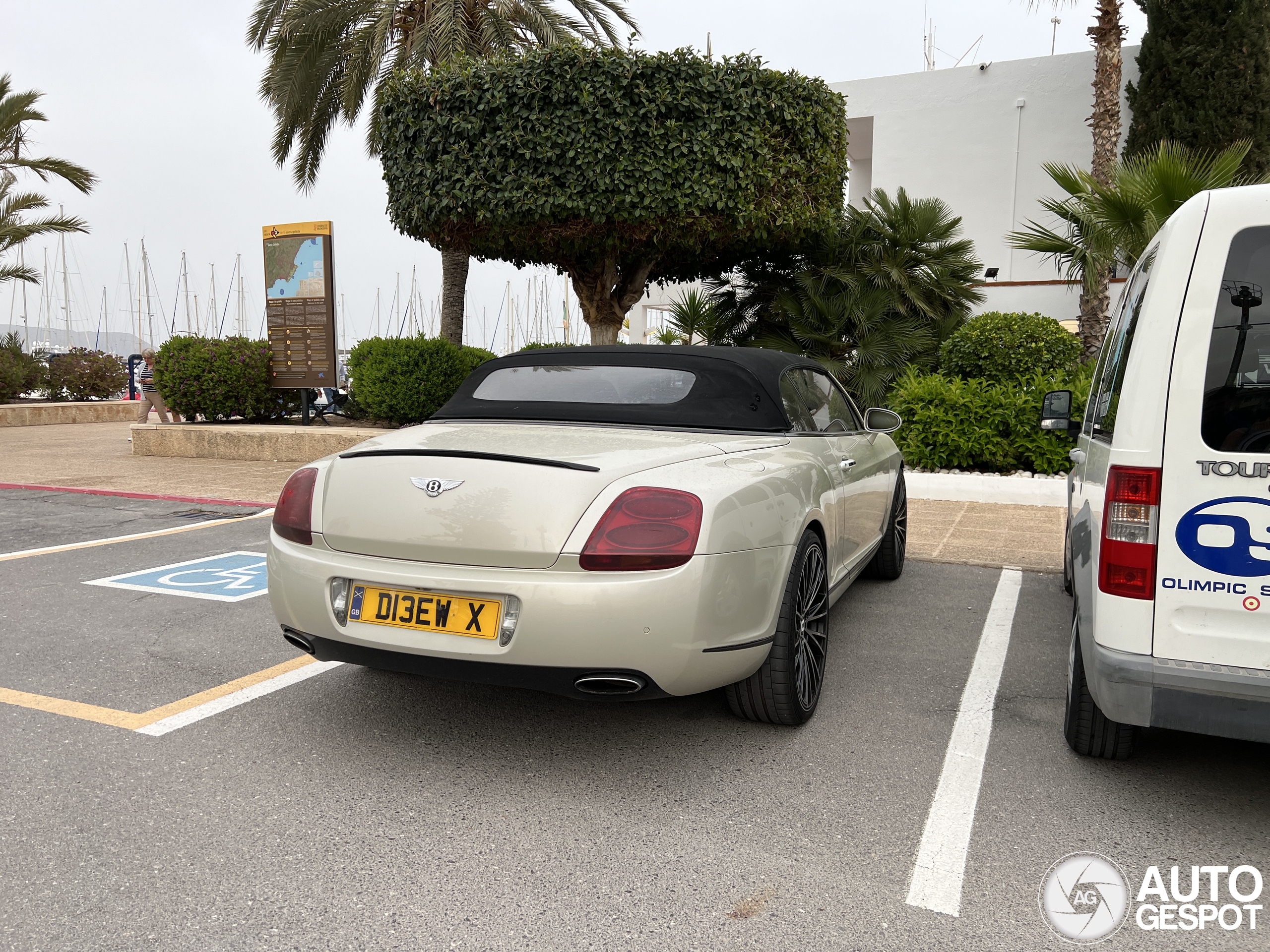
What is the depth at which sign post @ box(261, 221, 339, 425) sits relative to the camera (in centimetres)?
1344

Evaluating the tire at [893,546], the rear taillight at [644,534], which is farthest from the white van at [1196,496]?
the tire at [893,546]

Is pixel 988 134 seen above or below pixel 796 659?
above

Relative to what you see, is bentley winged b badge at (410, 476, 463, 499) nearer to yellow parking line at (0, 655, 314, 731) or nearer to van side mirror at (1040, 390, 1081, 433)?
yellow parking line at (0, 655, 314, 731)

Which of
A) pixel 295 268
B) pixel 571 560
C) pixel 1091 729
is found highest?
pixel 295 268

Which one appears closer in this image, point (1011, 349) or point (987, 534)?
point (987, 534)

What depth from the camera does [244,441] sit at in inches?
513

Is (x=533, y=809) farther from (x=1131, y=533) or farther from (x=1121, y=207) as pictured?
(x=1121, y=207)

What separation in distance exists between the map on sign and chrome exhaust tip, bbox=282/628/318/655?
11255 mm

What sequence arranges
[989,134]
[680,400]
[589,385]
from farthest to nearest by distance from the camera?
[989,134] < [589,385] < [680,400]

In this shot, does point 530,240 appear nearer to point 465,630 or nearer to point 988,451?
point 988,451

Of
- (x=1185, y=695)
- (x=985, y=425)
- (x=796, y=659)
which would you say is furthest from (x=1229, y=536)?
(x=985, y=425)

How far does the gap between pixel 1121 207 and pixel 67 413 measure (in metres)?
21.4

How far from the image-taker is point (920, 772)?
3039 mm

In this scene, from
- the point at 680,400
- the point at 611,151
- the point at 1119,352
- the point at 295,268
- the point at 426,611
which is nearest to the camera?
the point at 426,611
